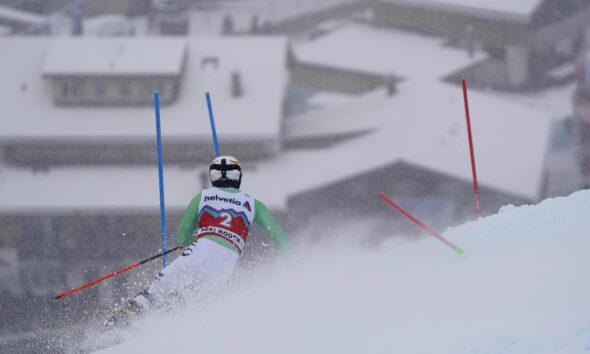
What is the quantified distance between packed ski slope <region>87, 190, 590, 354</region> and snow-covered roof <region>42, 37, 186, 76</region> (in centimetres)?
1982

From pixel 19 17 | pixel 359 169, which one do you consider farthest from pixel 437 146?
pixel 19 17

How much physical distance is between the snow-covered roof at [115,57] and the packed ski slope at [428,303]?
19.8 m

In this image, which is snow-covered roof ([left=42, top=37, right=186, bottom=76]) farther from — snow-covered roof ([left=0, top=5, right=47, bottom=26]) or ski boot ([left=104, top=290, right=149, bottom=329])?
ski boot ([left=104, top=290, right=149, bottom=329])

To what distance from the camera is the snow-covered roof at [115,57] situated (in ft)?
84.7

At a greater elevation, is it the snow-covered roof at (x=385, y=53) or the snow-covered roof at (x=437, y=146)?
the snow-covered roof at (x=437, y=146)

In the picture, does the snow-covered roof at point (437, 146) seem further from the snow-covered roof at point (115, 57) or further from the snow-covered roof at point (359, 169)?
the snow-covered roof at point (115, 57)

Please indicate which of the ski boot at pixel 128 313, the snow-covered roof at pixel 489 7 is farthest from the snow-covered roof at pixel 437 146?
the ski boot at pixel 128 313

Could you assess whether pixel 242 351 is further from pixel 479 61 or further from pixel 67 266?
pixel 479 61

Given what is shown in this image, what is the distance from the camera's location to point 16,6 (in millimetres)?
44625

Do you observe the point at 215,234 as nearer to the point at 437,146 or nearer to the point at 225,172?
the point at 225,172

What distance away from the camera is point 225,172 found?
640 centimetres


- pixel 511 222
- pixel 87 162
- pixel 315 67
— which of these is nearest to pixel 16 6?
pixel 315 67

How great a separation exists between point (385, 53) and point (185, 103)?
40.9ft

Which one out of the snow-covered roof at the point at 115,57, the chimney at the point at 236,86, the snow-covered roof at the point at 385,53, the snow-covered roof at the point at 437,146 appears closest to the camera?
the snow-covered roof at the point at 437,146
